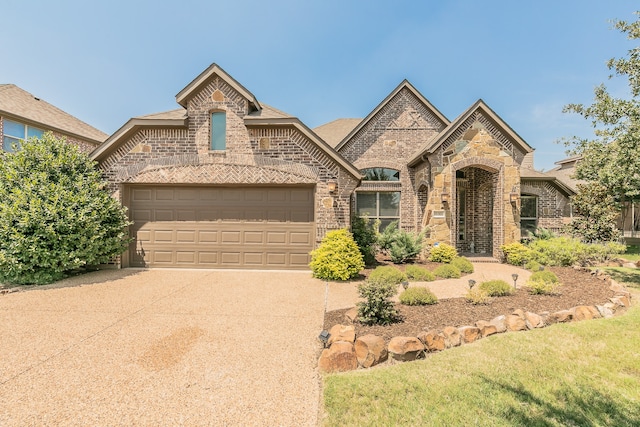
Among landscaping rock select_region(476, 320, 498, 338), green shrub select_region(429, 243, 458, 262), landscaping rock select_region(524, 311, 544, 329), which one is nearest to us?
landscaping rock select_region(476, 320, 498, 338)

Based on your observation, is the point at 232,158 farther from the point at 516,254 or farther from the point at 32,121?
the point at 32,121

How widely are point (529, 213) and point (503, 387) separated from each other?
42.9 feet

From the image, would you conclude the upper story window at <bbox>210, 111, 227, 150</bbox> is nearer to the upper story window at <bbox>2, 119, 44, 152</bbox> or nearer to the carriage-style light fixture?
the carriage-style light fixture

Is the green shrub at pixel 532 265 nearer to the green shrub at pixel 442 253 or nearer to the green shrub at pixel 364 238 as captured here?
the green shrub at pixel 442 253

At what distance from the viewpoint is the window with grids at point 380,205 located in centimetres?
1321

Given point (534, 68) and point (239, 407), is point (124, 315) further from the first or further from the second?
point (534, 68)

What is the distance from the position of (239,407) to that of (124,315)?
3526mm

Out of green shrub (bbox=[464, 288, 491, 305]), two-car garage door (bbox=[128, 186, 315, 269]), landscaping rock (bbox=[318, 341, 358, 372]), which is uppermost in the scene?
two-car garage door (bbox=[128, 186, 315, 269])

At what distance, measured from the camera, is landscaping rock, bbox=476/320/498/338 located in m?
4.07

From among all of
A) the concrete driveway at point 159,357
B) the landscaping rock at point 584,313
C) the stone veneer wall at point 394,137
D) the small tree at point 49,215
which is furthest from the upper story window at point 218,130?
the landscaping rock at point 584,313

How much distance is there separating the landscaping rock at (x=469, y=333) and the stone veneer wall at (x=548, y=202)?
11.7 meters

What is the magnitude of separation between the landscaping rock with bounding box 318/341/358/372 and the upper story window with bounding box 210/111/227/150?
733 cm

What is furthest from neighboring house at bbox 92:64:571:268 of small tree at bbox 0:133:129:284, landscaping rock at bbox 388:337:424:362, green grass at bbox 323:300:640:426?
green grass at bbox 323:300:640:426

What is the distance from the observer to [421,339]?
12.1ft
